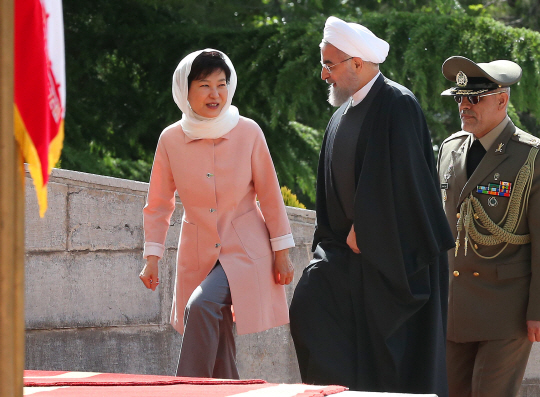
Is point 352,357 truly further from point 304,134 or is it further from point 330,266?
point 304,134

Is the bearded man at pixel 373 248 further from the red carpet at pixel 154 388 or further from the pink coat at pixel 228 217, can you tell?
the red carpet at pixel 154 388

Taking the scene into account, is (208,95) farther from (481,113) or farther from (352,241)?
(481,113)

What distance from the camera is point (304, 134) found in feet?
28.1

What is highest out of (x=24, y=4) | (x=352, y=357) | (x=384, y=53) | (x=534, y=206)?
(x=384, y=53)

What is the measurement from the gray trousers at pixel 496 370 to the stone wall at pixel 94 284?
1.88m

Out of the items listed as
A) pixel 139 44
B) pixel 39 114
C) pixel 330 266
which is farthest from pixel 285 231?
pixel 139 44

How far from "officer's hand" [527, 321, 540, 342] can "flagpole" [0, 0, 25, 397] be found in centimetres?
323

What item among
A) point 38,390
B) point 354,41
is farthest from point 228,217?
point 38,390

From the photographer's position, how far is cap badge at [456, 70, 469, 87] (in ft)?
16.1

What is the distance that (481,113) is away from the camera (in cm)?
487

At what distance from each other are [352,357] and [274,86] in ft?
13.4

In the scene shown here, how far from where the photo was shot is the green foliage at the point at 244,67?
7.82 meters

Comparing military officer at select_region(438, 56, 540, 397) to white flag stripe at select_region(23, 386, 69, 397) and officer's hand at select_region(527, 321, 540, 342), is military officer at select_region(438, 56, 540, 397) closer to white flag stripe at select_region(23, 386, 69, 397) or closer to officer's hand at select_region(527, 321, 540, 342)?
officer's hand at select_region(527, 321, 540, 342)

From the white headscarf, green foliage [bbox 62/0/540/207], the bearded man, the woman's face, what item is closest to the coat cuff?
the bearded man
